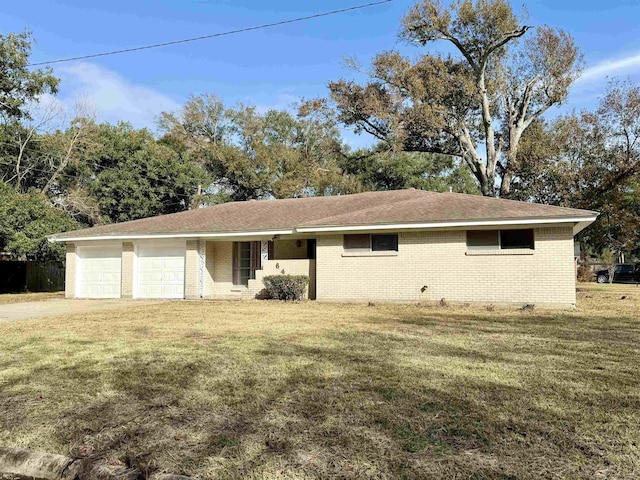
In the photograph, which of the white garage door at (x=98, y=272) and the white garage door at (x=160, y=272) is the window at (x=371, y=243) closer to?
the white garage door at (x=160, y=272)

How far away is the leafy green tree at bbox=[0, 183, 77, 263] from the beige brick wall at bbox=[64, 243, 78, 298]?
115 inches

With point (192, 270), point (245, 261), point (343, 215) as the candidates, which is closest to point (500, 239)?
point (343, 215)

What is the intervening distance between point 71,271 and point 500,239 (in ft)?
51.3

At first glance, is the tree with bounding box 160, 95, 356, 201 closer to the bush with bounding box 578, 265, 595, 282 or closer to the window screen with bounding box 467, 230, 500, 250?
the bush with bounding box 578, 265, 595, 282

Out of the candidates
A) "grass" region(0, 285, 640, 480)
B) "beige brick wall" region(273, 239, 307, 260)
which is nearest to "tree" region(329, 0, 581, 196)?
"beige brick wall" region(273, 239, 307, 260)

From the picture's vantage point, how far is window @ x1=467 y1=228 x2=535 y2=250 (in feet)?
43.8

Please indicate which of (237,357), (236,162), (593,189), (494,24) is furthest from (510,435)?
(236,162)

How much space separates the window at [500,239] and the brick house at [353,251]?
0.03 metres

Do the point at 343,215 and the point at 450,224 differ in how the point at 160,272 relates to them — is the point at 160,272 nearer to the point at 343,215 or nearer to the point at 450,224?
the point at 343,215

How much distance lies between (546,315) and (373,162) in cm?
2597

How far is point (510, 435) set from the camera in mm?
3506

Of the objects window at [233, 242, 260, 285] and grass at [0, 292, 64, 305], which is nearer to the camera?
grass at [0, 292, 64, 305]

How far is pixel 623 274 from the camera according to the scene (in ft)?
109

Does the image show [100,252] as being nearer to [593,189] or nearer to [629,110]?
[593,189]
